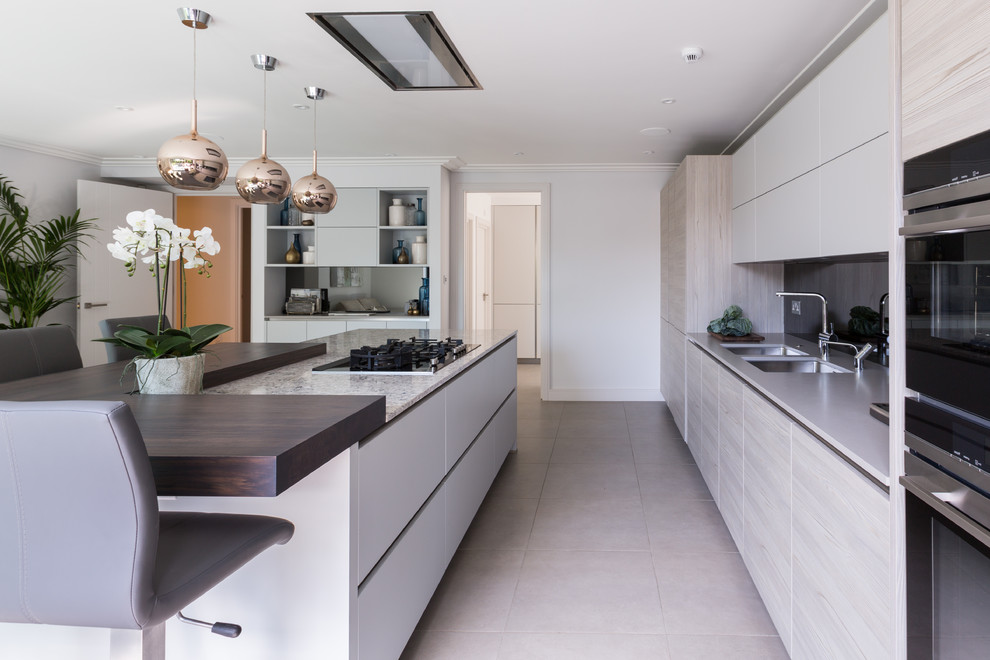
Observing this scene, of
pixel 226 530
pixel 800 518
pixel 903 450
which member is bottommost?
pixel 800 518

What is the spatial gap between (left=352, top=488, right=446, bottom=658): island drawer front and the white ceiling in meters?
2.07

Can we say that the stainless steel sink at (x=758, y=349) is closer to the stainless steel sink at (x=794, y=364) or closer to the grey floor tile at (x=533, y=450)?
the stainless steel sink at (x=794, y=364)

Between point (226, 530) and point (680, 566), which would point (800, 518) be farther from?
point (226, 530)

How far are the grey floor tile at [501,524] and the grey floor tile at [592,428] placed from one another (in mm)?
1562

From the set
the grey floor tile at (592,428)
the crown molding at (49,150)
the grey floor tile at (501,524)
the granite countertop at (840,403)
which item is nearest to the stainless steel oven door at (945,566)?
the granite countertop at (840,403)

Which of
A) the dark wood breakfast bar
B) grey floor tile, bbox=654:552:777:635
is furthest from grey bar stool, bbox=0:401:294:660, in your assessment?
grey floor tile, bbox=654:552:777:635

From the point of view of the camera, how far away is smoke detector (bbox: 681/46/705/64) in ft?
10.2

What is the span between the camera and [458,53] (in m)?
3.18

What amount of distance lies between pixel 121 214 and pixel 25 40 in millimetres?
2978

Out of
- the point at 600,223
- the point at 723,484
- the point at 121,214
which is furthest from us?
the point at 600,223

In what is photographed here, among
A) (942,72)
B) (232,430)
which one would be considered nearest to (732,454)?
(942,72)

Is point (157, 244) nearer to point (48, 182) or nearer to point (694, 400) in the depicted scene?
point (694, 400)

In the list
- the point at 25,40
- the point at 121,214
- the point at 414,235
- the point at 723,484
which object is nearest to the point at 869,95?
the point at 723,484

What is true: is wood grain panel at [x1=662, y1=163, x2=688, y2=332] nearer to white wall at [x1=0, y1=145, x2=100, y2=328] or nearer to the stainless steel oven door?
the stainless steel oven door
